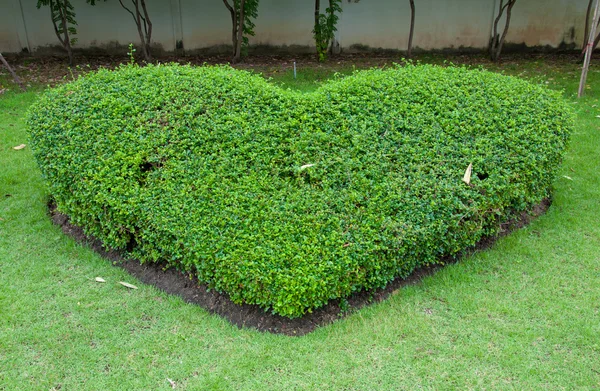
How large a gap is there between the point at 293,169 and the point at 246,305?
0.91 meters

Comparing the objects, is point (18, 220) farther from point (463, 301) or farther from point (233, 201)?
point (463, 301)

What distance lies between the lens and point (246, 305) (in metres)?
2.96

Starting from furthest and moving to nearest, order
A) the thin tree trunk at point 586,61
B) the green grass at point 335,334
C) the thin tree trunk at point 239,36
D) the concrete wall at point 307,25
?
the concrete wall at point 307,25, the thin tree trunk at point 239,36, the thin tree trunk at point 586,61, the green grass at point 335,334

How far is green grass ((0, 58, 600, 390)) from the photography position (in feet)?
8.32

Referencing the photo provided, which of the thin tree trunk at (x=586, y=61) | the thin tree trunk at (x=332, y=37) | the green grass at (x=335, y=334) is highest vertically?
the thin tree trunk at (x=332, y=37)

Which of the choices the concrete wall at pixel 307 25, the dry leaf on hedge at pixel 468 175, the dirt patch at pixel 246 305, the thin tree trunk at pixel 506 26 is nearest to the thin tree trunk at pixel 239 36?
the concrete wall at pixel 307 25

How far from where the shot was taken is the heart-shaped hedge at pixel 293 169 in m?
2.87

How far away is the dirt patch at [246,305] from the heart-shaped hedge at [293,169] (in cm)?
8

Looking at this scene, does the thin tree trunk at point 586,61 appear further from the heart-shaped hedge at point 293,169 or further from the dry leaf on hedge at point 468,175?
the dry leaf on hedge at point 468,175

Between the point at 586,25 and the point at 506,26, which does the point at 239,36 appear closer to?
the point at 506,26

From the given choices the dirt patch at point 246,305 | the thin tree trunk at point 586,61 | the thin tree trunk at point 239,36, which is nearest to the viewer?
the dirt patch at point 246,305

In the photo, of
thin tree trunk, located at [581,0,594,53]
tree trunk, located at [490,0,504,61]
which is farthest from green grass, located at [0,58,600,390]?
thin tree trunk, located at [581,0,594,53]

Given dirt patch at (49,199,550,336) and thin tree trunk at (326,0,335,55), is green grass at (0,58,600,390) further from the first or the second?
thin tree trunk at (326,0,335,55)

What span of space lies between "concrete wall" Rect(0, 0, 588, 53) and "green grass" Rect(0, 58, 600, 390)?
6618mm
